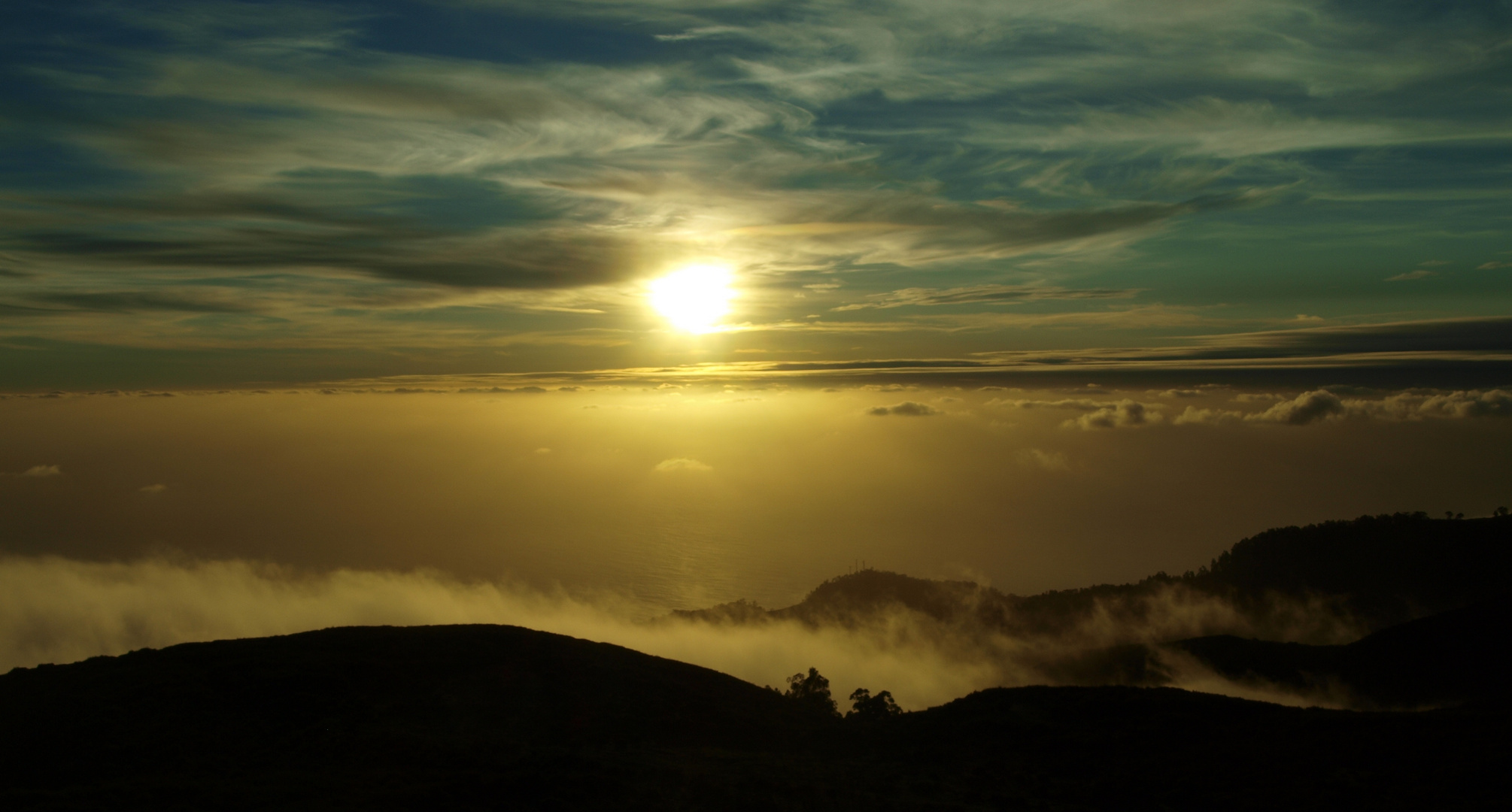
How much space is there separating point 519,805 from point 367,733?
9107 mm

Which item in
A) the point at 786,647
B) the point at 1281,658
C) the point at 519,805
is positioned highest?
the point at 519,805

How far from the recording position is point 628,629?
19438cm

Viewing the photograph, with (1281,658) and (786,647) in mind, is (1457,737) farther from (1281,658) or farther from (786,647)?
(786,647)

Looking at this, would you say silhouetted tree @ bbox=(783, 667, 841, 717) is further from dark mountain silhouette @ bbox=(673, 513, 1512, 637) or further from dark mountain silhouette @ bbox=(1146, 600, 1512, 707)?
dark mountain silhouette @ bbox=(673, 513, 1512, 637)

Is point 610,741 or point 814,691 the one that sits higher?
point 610,741

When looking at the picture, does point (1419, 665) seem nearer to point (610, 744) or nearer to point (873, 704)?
point (873, 704)

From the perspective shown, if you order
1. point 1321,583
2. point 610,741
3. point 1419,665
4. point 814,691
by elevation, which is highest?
point 610,741

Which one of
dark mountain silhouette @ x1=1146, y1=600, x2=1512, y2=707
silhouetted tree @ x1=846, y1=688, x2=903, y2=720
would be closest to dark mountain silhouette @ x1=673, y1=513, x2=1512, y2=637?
dark mountain silhouette @ x1=1146, y1=600, x2=1512, y2=707

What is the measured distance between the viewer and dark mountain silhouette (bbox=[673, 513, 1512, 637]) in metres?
130

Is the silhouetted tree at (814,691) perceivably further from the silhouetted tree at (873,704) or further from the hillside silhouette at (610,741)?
the hillside silhouette at (610,741)

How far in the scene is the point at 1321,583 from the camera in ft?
527

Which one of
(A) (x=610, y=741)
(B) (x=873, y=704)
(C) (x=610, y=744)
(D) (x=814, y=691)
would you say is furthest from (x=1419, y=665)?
(C) (x=610, y=744)

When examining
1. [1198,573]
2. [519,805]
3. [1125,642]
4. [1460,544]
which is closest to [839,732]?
[519,805]

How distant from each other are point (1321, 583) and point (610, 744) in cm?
18537
